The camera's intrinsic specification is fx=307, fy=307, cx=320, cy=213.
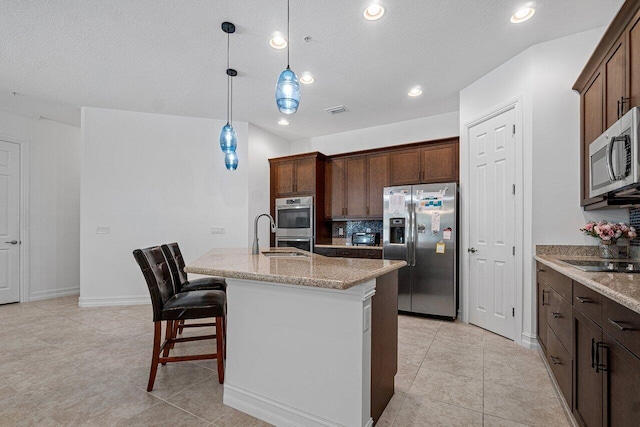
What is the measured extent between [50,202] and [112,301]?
6.48 feet

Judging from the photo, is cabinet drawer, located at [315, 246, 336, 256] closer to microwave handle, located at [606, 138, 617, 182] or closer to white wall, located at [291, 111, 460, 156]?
white wall, located at [291, 111, 460, 156]

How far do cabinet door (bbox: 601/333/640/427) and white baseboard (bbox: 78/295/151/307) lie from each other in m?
4.85

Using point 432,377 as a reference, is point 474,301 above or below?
above

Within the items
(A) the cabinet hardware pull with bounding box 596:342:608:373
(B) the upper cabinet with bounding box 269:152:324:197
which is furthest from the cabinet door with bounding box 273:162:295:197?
(A) the cabinet hardware pull with bounding box 596:342:608:373

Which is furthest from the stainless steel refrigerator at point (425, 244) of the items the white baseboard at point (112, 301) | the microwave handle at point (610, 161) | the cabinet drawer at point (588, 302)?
the white baseboard at point (112, 301)

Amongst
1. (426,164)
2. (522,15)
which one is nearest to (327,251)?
(426,164)

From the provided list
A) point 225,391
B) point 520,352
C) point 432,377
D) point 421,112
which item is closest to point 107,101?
point 225,391

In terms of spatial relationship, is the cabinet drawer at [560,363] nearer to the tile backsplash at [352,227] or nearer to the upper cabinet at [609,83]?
the upper cabinet at [609,83]

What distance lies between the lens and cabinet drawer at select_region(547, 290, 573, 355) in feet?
5.75

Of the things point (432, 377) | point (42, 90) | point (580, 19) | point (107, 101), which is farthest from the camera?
point (107, 101)

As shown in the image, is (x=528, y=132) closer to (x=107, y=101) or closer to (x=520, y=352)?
(x=520, y=352)

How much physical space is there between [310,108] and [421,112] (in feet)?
5.25

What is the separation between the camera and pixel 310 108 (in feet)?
14.0

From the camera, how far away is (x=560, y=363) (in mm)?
1916
